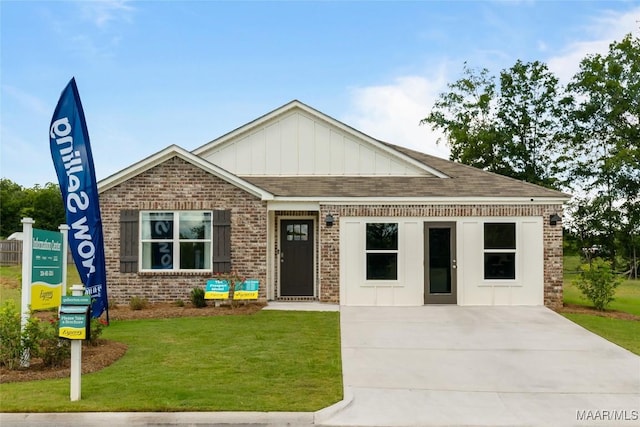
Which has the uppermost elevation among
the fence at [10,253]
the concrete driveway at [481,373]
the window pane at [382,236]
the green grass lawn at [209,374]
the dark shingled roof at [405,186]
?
the dark shingled roof at [405,186]

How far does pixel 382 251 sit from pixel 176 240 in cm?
530

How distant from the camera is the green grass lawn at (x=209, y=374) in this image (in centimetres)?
672

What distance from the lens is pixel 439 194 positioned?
15.4 meters

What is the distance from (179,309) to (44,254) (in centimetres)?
590

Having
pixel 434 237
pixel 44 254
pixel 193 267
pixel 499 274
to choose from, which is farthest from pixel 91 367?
pixel 499 274

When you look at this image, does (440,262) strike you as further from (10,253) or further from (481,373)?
(10,253)

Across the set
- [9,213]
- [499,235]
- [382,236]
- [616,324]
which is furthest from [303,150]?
[9,213]

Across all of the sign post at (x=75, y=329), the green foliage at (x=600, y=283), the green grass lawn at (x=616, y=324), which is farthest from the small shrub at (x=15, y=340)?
the green foliage at (x=600, y=283)

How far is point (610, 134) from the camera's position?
1318 inches

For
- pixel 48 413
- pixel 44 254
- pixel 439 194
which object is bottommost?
pixel 48 413

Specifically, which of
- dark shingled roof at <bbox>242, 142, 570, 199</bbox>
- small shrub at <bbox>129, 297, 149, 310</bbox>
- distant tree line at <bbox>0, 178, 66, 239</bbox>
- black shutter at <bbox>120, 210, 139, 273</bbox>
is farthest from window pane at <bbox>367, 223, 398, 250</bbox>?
distant tree line at <bbox>0, 178, 66, 239</bbox>

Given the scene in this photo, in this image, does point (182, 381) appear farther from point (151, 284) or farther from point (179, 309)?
point (151, 284)

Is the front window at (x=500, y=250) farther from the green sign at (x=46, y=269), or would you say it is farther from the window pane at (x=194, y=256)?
the green sign at (x=46, y=269)

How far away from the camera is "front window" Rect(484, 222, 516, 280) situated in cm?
1519
